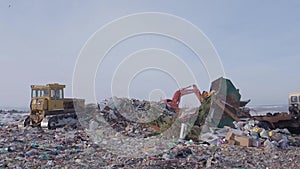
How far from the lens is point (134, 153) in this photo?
6.15m

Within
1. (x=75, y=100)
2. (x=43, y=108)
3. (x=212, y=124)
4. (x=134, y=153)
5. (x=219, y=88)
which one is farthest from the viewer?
(x=75, y=100)

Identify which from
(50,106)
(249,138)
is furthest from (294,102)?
(50,106)

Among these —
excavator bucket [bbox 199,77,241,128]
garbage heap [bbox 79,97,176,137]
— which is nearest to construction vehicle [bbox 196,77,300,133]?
excavator bucket [bbox 199,77,241,128]

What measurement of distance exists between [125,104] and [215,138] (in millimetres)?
6141

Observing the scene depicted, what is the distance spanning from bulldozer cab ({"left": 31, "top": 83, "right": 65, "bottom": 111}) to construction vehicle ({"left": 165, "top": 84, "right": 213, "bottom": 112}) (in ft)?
14.4

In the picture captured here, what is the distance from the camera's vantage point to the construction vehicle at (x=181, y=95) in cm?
978

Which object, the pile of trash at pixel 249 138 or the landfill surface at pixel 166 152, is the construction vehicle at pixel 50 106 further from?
the pile of trash at pixel 249 138

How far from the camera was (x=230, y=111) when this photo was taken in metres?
9.28

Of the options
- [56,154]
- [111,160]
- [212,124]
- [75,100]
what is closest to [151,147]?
[111,160]

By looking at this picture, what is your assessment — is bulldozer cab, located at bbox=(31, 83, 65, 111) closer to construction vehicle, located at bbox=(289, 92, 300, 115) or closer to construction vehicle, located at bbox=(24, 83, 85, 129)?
construction vehicle, located at bbox=(24, 83, 85, 129)

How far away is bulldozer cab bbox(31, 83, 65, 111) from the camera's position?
1252 cm

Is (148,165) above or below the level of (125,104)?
below

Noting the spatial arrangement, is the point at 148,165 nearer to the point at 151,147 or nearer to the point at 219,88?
the point at 151,147

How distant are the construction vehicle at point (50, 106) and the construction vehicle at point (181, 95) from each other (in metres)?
3.93
